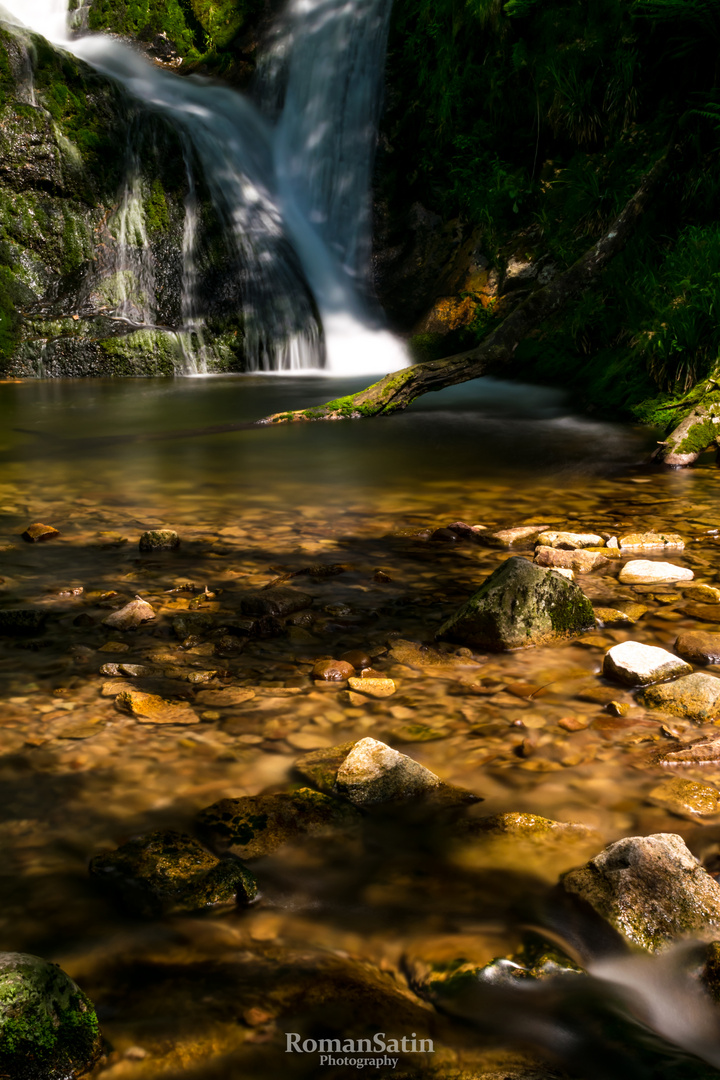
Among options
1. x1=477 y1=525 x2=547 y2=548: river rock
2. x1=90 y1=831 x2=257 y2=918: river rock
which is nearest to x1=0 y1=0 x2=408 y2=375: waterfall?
x1=477 y1=525 x2=547 y2=548: river rock

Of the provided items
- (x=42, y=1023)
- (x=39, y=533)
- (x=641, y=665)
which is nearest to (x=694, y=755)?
(x=641, y=665)

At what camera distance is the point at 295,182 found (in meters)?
15.0

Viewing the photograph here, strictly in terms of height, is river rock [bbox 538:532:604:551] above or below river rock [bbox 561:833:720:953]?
above

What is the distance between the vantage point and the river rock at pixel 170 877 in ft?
5.24

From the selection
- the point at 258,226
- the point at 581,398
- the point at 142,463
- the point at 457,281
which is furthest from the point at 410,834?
the point at 258,226

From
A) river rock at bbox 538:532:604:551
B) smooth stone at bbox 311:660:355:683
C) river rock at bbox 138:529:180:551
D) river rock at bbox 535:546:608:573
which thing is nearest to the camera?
smooth stone at bbox 311:660:355:683

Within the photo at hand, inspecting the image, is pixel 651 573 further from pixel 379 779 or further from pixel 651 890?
pixel 651 890

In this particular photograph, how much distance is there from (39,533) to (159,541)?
2.12 feet

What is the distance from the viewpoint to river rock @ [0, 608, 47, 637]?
2910 millimetres

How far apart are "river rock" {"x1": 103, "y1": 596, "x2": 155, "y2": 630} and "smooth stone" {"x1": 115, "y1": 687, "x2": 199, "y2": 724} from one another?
21.9 inches

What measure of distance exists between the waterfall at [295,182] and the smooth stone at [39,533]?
29.1ft

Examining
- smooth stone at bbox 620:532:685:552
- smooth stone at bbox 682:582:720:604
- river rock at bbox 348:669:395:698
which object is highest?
smooth stone at bbox 620:532:685:552

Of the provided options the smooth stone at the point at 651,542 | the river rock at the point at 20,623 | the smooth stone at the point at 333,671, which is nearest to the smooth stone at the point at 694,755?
the smooth stone at the point at 333,671

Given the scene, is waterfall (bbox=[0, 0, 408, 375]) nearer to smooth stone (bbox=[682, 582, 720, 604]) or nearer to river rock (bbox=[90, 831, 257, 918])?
smooth stone (bbox=[682, 582, 720, 604])
